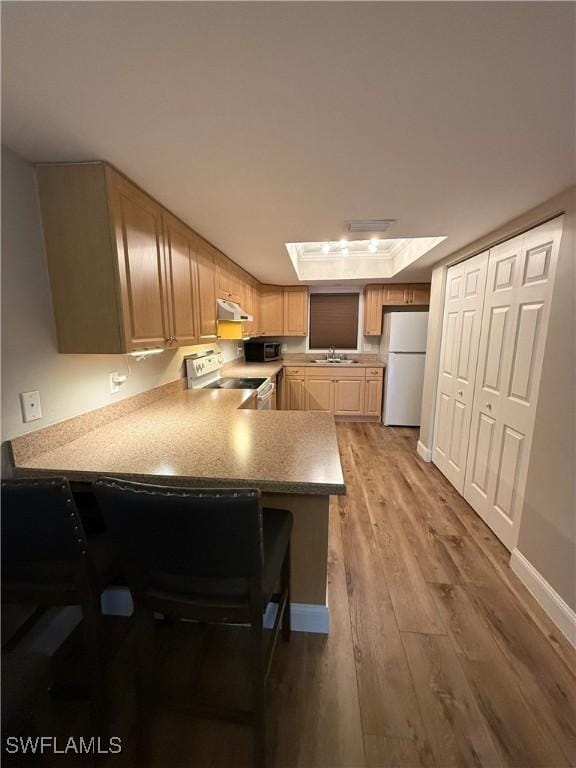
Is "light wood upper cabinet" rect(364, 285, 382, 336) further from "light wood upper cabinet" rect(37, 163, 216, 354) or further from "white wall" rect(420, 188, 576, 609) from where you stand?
"light wood upper cabinet" rect(37, 163, 216, 354)

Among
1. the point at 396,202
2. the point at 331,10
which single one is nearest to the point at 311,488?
the point at 331,10

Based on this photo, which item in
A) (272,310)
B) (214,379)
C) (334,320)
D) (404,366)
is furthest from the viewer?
(334,320)

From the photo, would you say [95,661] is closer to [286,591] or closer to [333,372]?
[286,591]

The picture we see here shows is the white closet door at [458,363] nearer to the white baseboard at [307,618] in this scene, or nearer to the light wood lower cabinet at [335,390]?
the light wood lower cabinet at [335,390]

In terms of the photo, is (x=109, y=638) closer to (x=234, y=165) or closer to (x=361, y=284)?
(x=234, y=165)

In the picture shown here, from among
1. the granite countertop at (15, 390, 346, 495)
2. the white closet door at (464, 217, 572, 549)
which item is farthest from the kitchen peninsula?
the white closet door at (464, 217, 572, 549)

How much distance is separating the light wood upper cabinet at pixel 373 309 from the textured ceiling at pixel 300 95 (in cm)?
308

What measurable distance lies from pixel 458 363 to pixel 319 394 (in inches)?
88.0

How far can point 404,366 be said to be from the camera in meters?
4.34

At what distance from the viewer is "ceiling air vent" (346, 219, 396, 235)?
199cm

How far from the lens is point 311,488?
42.0 inches

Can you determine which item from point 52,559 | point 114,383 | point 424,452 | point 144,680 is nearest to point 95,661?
point 144,680

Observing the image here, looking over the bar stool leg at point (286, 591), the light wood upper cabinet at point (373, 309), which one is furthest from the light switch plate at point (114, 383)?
the light wood upper cabinet at point (373, 309)

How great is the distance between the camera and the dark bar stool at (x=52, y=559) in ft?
2.84
